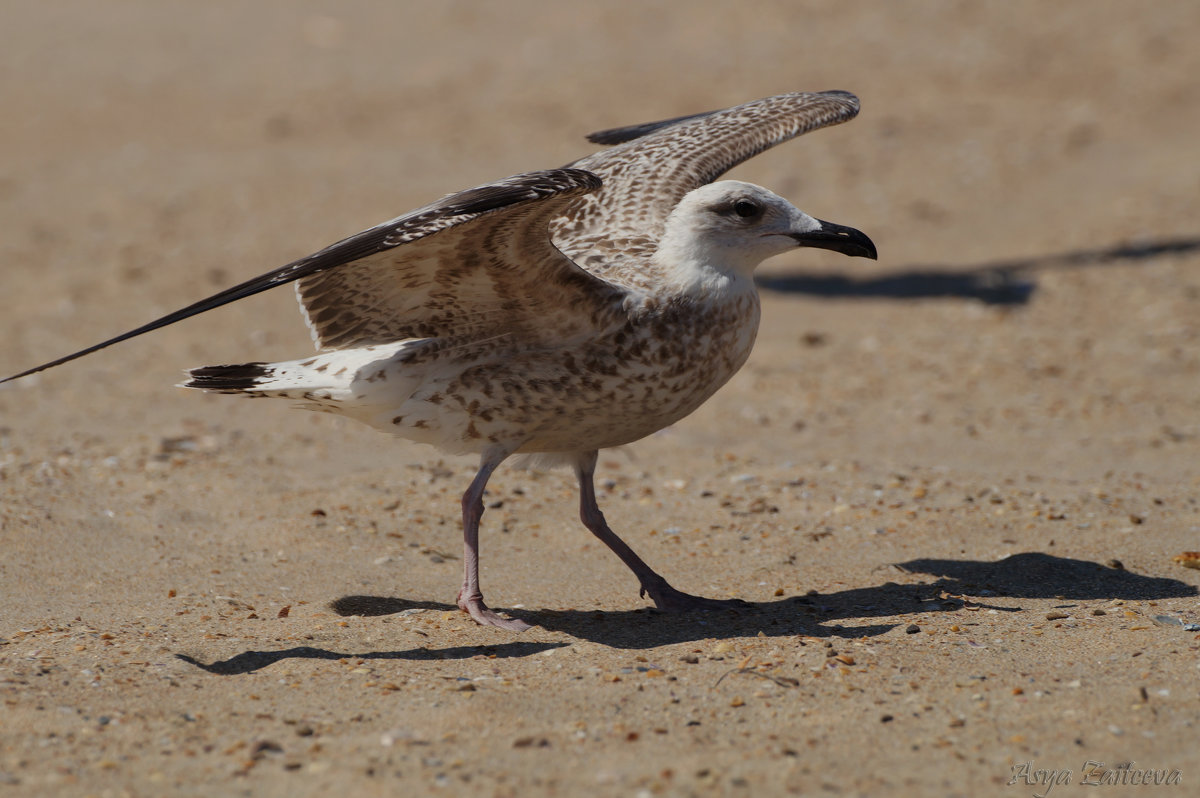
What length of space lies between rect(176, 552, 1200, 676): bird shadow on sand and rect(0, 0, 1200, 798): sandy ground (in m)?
0.02

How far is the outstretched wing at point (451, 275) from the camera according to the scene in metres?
4.31

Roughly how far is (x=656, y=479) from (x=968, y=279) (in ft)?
17.4

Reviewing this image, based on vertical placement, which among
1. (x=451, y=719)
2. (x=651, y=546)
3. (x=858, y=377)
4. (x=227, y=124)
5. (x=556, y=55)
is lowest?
(x=451, y=719)

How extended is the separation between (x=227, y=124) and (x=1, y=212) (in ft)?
10.8

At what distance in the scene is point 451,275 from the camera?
472 cm

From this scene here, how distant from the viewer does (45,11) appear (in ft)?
62.5

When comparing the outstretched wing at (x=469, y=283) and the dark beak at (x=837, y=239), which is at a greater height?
the dark beak at (x=837, y=239)

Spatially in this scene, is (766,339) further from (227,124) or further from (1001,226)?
(227,124)

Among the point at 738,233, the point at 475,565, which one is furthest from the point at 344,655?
the point at 738,233

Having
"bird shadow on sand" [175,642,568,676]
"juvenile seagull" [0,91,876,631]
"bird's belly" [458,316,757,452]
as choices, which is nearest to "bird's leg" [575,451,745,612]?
"juvenile seagull" [0,91,876,631]

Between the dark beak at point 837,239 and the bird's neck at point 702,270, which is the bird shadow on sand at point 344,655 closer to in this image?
the bird's neck at point 702,270

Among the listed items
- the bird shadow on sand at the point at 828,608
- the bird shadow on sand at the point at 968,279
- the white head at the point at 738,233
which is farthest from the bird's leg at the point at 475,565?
the bird shadow on sand at the point at 968,279

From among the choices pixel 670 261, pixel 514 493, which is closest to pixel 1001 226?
pixel 514 493

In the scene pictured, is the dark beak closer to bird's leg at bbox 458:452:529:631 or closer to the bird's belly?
the bird's belly
